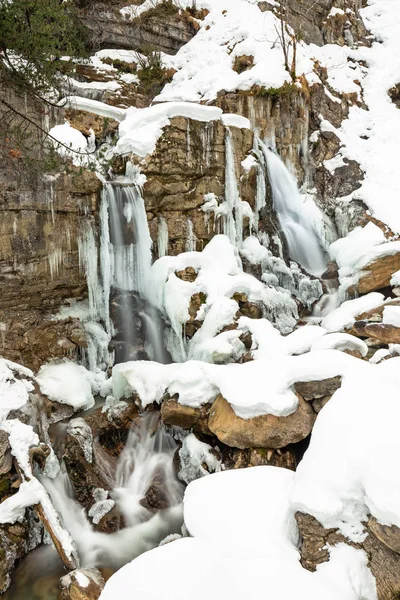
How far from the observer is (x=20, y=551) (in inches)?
171

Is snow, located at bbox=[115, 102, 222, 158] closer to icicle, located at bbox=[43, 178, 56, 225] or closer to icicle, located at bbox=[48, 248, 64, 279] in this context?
icicle, located at bbox=[43, 178, 56, 225]

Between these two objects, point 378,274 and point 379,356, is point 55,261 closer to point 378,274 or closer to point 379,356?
point 379,356

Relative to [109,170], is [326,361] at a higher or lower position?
lower

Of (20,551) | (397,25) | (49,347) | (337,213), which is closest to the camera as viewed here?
(20,551)

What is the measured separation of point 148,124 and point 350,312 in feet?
18.8

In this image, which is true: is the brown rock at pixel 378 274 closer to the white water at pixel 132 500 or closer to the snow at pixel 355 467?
the white water at pixel 132 500

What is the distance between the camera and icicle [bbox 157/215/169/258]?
330 inches

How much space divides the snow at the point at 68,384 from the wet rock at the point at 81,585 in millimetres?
3013

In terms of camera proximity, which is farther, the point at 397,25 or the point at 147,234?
the point at 397,25

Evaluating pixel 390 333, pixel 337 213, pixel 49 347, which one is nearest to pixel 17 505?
pixel 49 347

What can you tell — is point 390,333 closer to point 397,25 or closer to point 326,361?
point 326,361

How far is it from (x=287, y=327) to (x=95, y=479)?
15.5 ft

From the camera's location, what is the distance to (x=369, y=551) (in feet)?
8.81

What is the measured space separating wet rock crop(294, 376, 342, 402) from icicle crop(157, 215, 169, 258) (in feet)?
15.2
